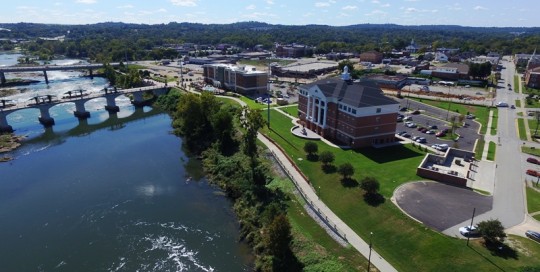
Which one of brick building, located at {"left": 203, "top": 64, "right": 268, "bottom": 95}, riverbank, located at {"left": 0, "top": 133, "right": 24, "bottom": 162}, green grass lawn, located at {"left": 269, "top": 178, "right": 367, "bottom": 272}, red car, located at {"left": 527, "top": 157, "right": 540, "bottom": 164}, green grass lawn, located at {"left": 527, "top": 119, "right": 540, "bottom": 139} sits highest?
brick building, located at {"left": 203, "top": 64, "right": 268, "bottom": 95}

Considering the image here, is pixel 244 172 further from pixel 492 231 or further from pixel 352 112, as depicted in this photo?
pixel 492 231

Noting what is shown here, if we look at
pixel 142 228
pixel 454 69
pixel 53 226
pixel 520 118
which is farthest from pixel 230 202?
pixel 454 69

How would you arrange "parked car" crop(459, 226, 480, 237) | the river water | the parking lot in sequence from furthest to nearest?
1. the parking lot
2. the river water
3. "parked car" crop(459, 226, 480, 237)

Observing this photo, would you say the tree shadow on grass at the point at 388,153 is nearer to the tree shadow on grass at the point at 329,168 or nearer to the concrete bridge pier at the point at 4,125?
the tree shadow on grass at the point at 329,168

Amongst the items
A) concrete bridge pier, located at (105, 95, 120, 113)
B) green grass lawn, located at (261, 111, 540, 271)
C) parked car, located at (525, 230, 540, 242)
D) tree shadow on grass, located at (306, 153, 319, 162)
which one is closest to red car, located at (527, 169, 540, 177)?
green grass lawn, located at (261, 111, 540, 271)

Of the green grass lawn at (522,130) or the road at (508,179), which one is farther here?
the green grass lawn at (522,130)

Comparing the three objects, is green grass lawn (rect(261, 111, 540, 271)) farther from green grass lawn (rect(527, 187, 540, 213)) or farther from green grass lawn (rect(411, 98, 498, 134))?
green grass lawn (rect(411, 98, 498, 134))

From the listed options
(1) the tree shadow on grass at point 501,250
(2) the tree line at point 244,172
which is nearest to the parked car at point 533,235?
(1) the tree shadow on grass at point 501,250

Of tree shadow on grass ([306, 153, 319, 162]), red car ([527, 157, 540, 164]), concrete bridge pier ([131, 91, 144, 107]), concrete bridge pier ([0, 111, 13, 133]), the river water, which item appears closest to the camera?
the river water
